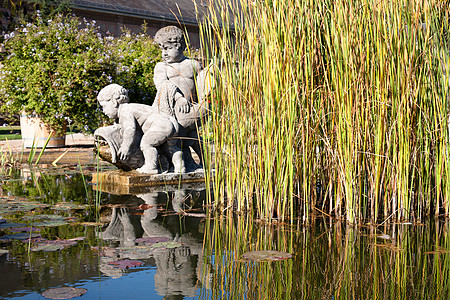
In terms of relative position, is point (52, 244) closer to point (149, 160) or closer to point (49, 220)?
point (49, 220)

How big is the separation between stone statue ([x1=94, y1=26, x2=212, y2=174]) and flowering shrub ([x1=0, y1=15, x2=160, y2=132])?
11.2 ft

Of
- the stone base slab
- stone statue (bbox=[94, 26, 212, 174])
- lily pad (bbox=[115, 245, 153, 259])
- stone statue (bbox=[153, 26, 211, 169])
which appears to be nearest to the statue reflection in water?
lily pad (bbox=[115, 245, 153, 259])

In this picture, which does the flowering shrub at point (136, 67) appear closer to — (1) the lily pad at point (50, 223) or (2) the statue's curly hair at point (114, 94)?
(2) the statue's curly hair at point (114, 94)

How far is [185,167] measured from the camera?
5117 mm

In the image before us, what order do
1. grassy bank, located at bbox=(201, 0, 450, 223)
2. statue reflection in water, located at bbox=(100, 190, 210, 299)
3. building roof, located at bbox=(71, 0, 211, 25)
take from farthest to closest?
building roof, located at bbox=(71, 0, 211, 25) < grassy bank, located at bbox=(201, 0, 450, 223) < statue reflection in water, located at bbox=(100, 190, 210, 299)

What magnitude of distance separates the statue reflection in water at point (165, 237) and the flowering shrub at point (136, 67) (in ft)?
16.6

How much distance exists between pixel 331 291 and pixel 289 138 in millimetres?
1122

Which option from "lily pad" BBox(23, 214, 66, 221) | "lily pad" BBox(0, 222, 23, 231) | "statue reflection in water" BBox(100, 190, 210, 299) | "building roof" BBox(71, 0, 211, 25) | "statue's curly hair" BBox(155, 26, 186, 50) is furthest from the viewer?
"building roof" BBox(71, 0, 211, 25)

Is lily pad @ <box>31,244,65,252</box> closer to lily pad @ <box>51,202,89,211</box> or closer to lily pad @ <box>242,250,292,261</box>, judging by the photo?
lily pad @ <box>242,250,292,261</box>

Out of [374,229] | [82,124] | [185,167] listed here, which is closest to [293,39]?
[374,229]

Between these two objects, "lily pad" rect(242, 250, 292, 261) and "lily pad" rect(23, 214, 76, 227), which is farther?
"lily pad" rect(23, 214, 76, 227)

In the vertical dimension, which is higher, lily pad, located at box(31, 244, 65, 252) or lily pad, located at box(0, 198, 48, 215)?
lily pad, located at box(0, 198, 48, 215)

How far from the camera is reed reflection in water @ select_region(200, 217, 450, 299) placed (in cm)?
187

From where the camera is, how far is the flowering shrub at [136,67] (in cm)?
879
